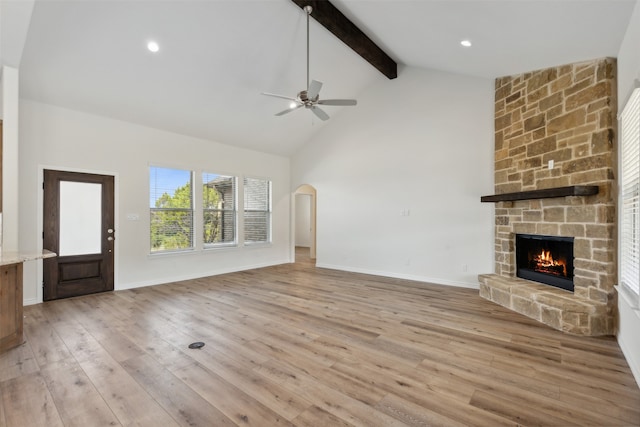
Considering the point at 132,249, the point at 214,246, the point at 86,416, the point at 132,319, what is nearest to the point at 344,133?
the point at 214,246

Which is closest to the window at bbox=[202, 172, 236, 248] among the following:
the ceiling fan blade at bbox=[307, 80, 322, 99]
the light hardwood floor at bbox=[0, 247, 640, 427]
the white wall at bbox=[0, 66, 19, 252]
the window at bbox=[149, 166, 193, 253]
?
the window at bbox=[149, 166, 193, 253]

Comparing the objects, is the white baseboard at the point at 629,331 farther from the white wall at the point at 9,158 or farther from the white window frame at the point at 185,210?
the white window frame at the point at 185,210

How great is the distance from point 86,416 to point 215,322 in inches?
69.0

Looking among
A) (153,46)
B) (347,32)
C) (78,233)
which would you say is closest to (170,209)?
(78,233)

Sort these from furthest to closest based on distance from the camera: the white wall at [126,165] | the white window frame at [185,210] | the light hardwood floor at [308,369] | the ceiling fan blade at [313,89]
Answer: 1. the white window frame at [185,210]
2. the white wall at [126,165]
3. the ceiling fan blade at [313,89]
4. the light hardwood floor at [308,369]

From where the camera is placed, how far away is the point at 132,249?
557 centimetres

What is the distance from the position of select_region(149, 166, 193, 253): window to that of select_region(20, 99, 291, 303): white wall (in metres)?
0.17

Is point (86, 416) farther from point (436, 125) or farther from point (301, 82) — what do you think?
point (436, 125)

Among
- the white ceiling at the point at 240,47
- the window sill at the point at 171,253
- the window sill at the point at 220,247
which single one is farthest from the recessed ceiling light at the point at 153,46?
the window sill at the point at 220,247

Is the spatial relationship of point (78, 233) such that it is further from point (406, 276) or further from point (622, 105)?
point (622, 105)

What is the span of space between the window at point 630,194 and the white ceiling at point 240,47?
0.94 meters

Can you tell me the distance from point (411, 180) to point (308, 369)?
179 inches

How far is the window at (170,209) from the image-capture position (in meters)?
5.93

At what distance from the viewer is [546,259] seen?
4.31 metres
